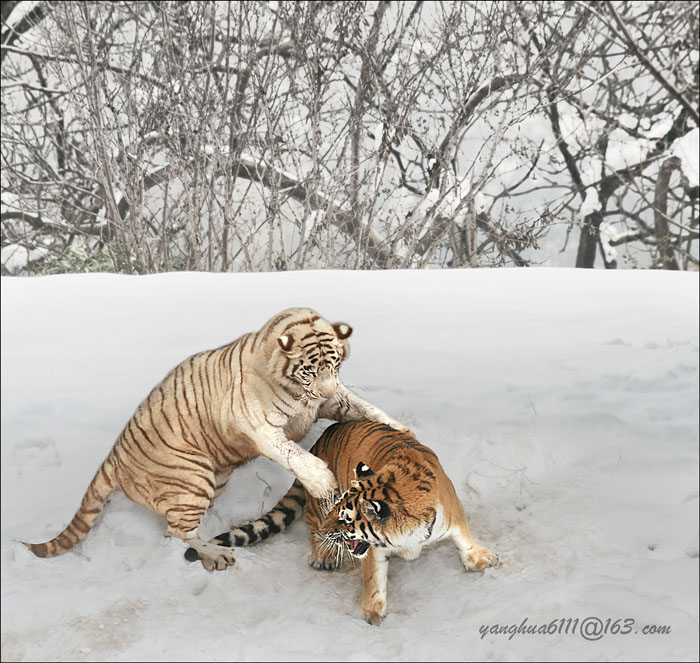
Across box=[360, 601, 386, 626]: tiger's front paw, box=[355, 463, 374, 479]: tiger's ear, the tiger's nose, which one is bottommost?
box=[360, 601, 386, 626]: tiger's front paw

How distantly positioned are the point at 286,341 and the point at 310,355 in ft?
0.23

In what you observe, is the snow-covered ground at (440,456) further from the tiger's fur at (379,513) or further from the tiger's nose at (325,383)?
the tiger's nose at (325,383)

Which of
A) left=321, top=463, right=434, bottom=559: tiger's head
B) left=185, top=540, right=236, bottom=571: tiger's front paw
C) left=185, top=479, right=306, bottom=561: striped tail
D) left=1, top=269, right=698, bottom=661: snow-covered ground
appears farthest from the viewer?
left=185, top=479, right=306, bottom=561: striped tail

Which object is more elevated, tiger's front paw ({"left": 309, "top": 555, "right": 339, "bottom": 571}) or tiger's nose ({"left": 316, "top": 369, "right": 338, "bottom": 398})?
tiger's nose ({"left": 316, "top": 369, "right": 338, "bottom": 398})

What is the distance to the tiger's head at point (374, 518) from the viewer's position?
1743 millimetres

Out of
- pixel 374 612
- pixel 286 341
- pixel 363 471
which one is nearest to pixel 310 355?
pixel 286 341

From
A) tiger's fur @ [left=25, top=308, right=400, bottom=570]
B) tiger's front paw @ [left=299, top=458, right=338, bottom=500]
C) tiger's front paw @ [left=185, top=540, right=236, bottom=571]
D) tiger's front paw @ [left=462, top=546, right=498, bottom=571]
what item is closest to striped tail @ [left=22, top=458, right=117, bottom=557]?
tiger's fur @ [left=25, top=308, right=400, bottom=570]

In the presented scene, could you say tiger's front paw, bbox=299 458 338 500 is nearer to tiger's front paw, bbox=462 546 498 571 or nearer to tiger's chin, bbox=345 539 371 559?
tiger's chin, bbox=345 539 371 559

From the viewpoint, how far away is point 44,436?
6.82ft

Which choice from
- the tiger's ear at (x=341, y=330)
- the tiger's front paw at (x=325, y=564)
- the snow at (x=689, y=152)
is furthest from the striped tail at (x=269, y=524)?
the snow at (x=689, y=152)

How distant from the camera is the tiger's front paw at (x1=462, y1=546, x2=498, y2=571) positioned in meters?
1.84

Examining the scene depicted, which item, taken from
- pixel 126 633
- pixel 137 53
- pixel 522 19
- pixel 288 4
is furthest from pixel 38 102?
pixel 126 633

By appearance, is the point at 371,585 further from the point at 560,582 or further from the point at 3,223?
the point at 3,223

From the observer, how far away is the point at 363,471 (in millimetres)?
1825
